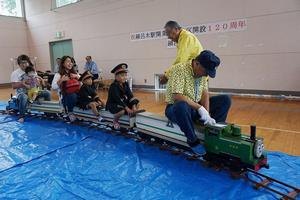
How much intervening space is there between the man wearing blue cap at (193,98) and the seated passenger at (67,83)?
2.14 m

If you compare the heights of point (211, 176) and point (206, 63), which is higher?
point (206, 63)

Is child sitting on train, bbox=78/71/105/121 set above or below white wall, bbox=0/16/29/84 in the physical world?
below

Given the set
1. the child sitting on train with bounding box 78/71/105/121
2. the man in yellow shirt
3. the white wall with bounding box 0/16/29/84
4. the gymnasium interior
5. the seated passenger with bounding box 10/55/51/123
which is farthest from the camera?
the white wall with bounding box 0/16/29/84

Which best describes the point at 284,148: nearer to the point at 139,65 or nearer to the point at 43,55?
the point at 139,65

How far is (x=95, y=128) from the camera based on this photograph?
3844 mm

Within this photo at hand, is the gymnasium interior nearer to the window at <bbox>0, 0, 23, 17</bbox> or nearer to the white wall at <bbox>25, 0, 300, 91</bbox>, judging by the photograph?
the white wall at <bbox>25, 0, 300, 91</bbox>

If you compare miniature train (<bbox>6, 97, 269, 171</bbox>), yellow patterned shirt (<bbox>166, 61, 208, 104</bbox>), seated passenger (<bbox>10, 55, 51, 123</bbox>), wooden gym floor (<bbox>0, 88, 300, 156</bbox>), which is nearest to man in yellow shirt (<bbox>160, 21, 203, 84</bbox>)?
yellow patterned shirt (<bbox>166, 61, 208, 104</bbox>)

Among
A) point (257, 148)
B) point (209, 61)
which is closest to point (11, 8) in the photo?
point (209, 61)

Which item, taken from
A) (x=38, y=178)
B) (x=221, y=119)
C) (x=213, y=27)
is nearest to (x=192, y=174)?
(x=221, y=119)

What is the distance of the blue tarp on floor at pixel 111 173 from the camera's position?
2002 millimetres

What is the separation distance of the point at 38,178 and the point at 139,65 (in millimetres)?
6496

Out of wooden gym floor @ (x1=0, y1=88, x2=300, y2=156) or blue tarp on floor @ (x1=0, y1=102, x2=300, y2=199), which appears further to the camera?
wooden gym floor @ (x1=0, y1=88, x2=300, y2=156)

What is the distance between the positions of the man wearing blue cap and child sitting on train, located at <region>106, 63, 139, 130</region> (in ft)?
3.20

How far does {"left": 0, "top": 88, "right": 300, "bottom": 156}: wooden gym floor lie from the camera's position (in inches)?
117
